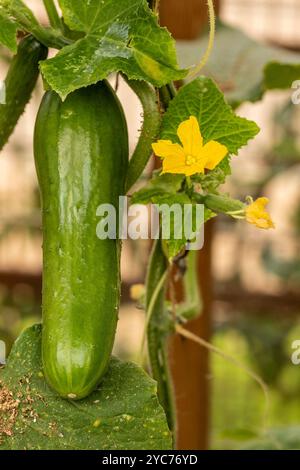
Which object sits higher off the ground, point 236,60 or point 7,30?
point 236,60

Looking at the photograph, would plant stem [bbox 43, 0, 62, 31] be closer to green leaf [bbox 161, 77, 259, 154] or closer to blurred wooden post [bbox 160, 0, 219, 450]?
green leaf [bbox 161, 77, 259, 154]

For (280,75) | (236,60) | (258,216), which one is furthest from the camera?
(236,60)

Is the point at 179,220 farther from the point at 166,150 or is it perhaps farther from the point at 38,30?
the point at 38,30

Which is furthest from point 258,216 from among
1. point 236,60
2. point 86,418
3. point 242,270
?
point 242,270

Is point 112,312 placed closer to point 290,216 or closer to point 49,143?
point 49,143

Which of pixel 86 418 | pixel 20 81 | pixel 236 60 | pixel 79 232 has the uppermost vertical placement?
pixel 236 60

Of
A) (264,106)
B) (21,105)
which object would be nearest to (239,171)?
(264,106)

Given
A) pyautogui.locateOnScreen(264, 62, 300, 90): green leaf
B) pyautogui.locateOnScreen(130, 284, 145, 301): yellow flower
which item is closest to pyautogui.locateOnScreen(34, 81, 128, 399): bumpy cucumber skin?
pyautogui.locateOnScreen(130, 284, 145, 301): yellow flower
